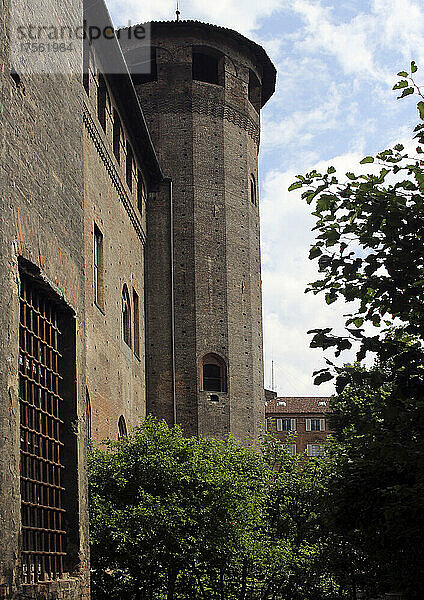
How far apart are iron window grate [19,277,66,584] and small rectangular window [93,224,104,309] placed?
12.9 m

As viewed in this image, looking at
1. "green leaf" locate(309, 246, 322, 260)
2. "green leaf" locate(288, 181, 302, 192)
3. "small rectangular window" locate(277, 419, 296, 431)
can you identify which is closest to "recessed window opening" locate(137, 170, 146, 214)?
"green leaf" locate(288, 181, 302, 192)

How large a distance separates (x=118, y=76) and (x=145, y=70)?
922 cm

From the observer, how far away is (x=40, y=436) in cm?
802

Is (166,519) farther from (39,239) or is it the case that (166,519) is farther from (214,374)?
(214,374)

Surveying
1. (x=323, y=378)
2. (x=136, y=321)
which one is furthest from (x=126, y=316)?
(x=323, y=378)

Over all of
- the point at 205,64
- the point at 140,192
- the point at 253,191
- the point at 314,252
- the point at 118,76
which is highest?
the point at 205,64

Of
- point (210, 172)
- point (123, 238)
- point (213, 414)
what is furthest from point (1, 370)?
point (210, 172)

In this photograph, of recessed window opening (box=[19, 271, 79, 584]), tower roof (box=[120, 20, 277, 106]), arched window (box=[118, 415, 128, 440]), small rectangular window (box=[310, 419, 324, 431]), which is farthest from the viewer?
small rectangular window (box=[310, 419, 324, 431])

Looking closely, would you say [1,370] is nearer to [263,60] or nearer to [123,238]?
[123,238]

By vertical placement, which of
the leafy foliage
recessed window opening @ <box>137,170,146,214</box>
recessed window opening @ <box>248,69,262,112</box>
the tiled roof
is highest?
recessed window opening @ <box>248,69,262,112</box>

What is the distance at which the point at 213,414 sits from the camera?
30.2 metres

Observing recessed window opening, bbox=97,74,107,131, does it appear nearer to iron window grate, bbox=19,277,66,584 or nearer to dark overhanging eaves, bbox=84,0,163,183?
dark overhanging eaves, bbox=84,0,163,183

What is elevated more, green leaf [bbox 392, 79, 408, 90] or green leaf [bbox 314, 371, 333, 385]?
green leaf [bbox 392, 79, 408, 90]

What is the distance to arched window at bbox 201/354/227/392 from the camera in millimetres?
30578
